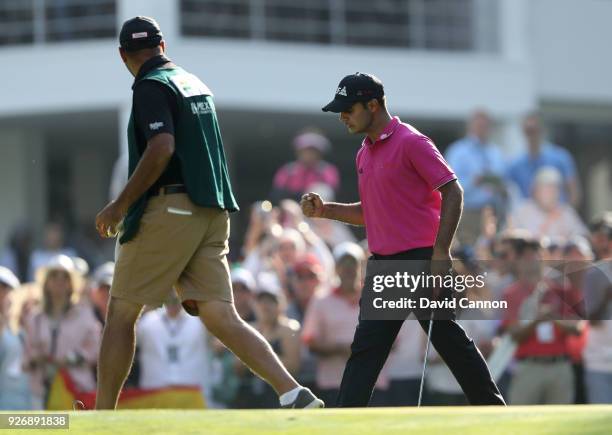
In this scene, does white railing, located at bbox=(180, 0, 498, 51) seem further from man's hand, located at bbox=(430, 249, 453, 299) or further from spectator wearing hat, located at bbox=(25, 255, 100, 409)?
man's hand, located at bbox=(430, 249, 453, 299)

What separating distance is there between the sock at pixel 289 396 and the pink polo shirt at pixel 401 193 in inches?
31.5

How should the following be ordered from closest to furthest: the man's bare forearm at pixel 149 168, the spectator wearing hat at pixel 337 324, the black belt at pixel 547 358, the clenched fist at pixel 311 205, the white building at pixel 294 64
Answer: the man's bare forearm at pixel 149 168
the clenched fist at pixel 311 205
the black belt at pixel 547 358
the spectator wearing hat at pixel 337 324
the white building at pixel 294 64

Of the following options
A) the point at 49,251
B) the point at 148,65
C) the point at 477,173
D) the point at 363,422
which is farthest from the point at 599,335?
the point at 49,251

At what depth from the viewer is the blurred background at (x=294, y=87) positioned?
2144 centimetres

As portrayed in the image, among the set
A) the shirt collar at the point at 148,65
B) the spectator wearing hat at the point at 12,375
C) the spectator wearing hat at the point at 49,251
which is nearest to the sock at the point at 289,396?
the shirt collar at the point at 148,65

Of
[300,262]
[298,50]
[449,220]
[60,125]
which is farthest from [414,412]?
[60,125]

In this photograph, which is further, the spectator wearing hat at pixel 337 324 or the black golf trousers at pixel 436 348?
the spectator wearing hat at pixel 337 324

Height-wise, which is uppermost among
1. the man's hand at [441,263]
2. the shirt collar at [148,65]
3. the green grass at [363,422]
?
the shirt collar at [148,65]

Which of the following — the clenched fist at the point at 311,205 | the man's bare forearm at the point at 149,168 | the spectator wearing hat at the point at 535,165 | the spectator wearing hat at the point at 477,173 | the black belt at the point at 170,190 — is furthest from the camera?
the spectator wearing hat at the point at 535,165

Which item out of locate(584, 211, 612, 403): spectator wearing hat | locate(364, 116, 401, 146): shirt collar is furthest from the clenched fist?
locate(584, 211, 612, 403): spectator wearing hat

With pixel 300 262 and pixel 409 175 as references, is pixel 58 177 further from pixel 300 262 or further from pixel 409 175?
pixel 409 175

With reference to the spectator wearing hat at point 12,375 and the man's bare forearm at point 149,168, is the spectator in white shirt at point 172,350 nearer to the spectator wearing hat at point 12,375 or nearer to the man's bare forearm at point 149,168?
the spectator wearing hat at point 12,375

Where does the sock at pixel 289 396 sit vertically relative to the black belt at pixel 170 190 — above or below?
below

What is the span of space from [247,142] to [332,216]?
1891cm
